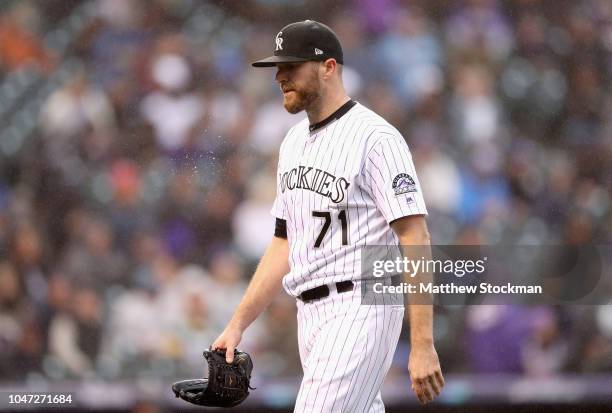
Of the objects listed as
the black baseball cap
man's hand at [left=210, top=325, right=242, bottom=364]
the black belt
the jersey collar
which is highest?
the black baseball cap

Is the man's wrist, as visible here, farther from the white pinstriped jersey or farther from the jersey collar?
the jersey collar

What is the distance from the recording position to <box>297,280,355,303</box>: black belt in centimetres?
305

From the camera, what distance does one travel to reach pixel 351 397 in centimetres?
296

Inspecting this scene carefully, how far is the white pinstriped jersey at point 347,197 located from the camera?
3014mm

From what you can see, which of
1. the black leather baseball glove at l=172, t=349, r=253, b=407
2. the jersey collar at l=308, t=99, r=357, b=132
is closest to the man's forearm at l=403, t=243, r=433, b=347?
the jersey collar at l=308, t=99, r=357, b=132

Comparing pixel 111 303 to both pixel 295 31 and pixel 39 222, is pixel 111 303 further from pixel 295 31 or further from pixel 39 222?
pixel 295 31

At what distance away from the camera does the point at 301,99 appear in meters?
3.22

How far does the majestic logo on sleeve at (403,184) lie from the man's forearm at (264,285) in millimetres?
584

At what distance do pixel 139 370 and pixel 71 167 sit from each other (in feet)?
4.53

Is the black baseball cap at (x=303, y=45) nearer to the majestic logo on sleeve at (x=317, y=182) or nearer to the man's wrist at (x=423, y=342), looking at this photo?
the majestic logo on sleeve at (x=317, y=182)

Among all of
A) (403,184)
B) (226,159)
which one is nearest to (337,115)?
(403,184)

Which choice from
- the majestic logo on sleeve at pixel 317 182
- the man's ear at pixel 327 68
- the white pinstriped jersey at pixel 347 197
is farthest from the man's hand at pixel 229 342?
the man's ear at pixel 327 68

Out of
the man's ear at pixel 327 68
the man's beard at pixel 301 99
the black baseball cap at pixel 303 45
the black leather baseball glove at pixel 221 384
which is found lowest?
the black leather baseball glove at pixel 221 384

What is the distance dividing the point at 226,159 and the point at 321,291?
3.17m
